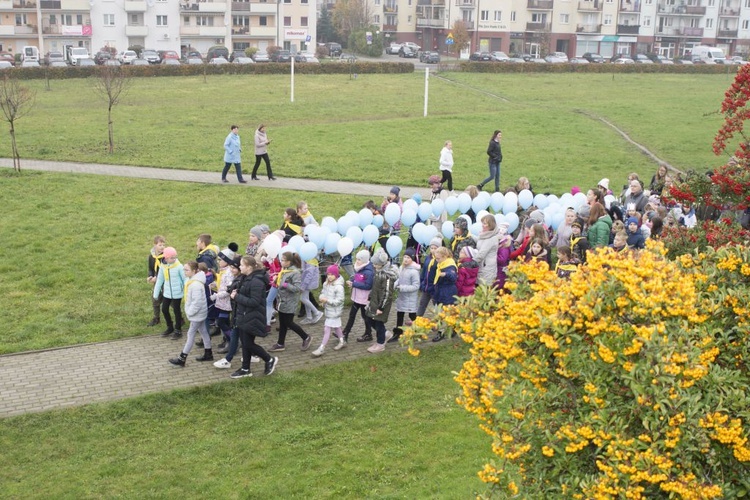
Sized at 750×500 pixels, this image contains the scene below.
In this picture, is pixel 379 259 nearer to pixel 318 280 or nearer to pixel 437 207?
pixel 318 280

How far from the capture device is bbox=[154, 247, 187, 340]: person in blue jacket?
1371 cm

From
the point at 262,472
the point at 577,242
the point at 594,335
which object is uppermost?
the point at 594,335

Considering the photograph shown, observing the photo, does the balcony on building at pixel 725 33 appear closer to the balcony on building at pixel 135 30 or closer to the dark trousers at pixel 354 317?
the balcony on building at pixel 135 30

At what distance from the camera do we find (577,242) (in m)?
14.9

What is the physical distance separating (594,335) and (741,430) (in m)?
1.22

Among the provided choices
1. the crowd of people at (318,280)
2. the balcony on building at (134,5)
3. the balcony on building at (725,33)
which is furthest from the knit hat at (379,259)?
the balcony on building at (725,33)

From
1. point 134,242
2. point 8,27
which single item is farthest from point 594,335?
point 8,27

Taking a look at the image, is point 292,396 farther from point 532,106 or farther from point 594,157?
point 532,106

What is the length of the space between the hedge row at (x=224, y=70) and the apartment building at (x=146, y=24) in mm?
19857

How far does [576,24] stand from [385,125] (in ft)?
213

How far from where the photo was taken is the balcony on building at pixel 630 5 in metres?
94.5

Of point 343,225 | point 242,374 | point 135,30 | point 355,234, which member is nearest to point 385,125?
point 343,225

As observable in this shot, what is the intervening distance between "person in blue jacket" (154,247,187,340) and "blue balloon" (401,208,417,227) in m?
4.92

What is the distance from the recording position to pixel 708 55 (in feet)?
279
